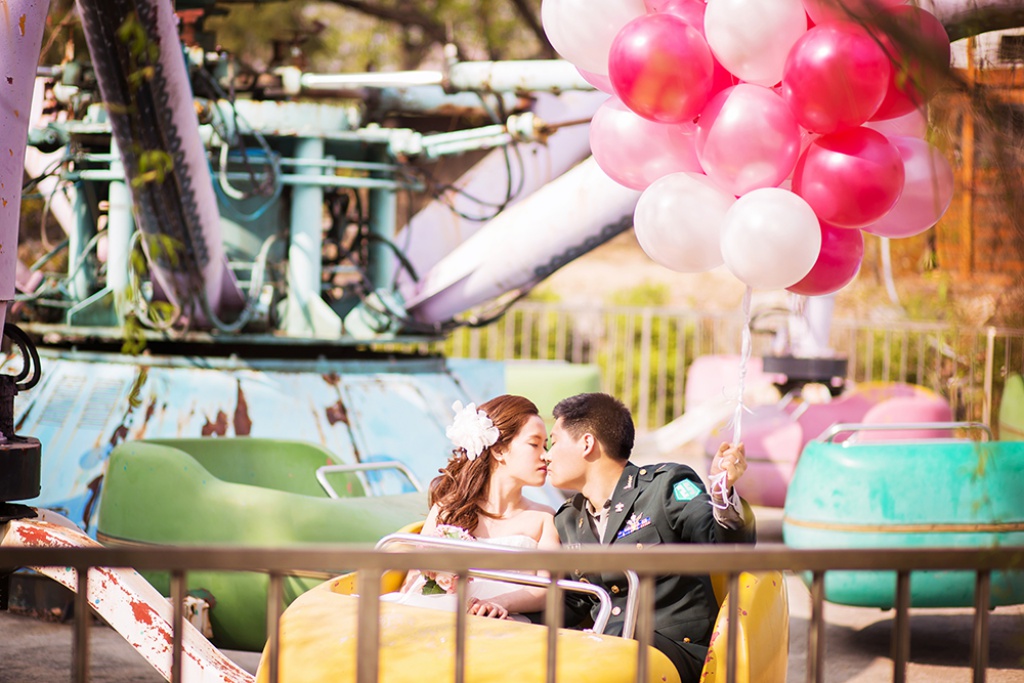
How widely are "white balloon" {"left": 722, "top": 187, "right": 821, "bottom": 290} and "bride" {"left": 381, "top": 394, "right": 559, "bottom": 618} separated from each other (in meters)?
0.87

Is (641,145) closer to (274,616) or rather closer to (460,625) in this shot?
(460,625)

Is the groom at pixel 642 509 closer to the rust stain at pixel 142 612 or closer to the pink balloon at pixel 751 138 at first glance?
the pink balloon at pixel 751 138

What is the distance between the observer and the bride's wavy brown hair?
130 inches

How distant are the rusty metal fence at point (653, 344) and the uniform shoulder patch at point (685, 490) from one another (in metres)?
7.99

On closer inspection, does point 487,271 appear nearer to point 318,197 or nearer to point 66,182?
point 318,197

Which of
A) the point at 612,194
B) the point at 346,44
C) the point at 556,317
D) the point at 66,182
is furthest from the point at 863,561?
the point at 346,44

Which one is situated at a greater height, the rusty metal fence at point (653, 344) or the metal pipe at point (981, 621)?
the metal pipe at point (981, 621)

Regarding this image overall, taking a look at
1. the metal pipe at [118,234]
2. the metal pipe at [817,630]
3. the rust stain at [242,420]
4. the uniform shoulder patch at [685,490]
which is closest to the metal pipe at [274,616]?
the metal pipe at [817,630]

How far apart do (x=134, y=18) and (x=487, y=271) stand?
93.2 inches

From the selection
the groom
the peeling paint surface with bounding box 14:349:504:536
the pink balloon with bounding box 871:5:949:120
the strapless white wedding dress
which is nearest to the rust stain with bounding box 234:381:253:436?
the peeling paint surface with bounding box 14:349:504:536

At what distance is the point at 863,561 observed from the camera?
1988 mm

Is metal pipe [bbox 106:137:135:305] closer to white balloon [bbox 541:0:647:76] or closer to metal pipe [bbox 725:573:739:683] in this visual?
white balloon [bbox 541:0:647:76]

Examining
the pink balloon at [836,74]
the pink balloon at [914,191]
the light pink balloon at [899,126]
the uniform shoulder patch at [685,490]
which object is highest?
the pink balloon at [836,74]

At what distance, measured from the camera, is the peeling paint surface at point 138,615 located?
3127 mm
